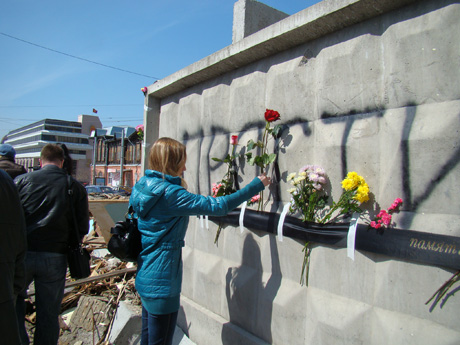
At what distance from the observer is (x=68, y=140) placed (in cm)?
5788

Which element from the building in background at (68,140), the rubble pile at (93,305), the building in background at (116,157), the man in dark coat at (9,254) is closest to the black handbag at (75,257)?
the rubble pile at (93,305)

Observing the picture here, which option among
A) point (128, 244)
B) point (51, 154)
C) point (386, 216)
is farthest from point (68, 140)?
point (386, 216)

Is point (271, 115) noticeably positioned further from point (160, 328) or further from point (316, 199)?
point (160, 328)

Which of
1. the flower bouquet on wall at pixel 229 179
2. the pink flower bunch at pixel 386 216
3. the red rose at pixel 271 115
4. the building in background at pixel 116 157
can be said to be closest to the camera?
the pink flower bunch at pixel 386 216

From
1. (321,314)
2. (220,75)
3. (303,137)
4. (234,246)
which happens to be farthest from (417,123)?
(220,75)

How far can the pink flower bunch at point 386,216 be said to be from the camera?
6.89ft

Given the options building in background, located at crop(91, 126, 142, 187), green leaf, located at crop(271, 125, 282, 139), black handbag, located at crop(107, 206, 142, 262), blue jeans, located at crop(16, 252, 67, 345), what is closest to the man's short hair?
blue jeans, located at crop(16, 252, 67, 345)

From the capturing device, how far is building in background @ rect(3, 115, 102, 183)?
54.7 meters

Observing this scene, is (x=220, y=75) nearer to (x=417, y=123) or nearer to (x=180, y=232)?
(x=180, y=232)

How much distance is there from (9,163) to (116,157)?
3079 cm

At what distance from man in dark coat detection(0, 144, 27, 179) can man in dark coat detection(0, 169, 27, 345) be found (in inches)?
96.2

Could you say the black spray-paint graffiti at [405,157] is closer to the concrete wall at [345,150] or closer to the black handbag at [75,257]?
the concrete wall at [345,150]

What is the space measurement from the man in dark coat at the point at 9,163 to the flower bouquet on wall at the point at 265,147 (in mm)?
2598

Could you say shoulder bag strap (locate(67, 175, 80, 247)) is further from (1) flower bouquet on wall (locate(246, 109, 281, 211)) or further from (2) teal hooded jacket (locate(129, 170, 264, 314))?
(1) flower bouquet on wall (locate(246, 109, 281, 211))
